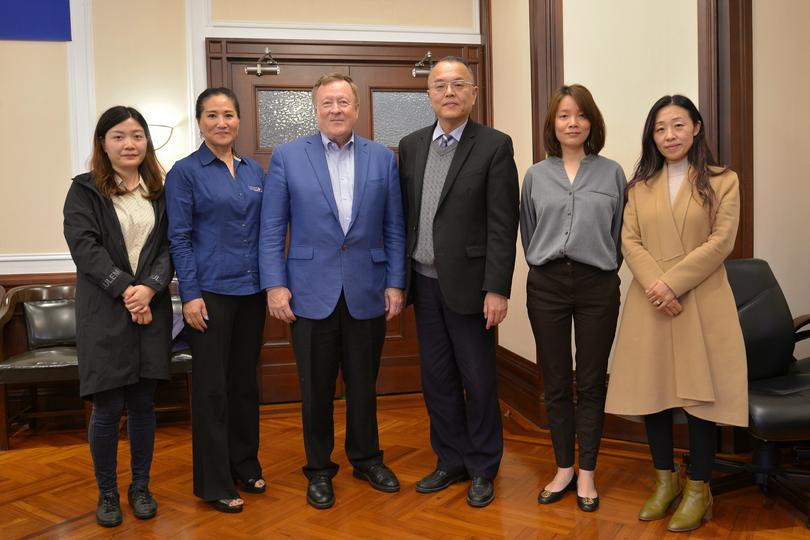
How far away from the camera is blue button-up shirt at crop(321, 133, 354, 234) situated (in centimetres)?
267

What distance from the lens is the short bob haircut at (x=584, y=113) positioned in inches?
99.9

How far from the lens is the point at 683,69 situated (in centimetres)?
318

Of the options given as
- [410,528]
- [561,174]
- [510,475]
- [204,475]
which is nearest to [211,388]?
[204,475]

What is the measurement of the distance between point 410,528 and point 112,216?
1485mm

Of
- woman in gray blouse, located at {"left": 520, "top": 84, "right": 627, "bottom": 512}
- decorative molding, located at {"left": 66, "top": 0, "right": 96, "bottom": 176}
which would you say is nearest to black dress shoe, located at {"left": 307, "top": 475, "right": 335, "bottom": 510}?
woman in gray blouse, located at {"left": 520, "top": 84, "right": 627, "bottom": 512}

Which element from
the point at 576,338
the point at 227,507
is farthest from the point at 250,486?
the point at 576,338

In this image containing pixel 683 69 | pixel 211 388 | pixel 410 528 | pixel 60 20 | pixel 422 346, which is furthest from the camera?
pixel 60 20

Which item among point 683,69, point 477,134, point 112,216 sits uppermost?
point 683,69

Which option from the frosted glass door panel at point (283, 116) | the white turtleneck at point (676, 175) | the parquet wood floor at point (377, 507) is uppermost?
the frosted glass door panel at point (283, 116)

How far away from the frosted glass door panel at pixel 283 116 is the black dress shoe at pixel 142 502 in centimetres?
235

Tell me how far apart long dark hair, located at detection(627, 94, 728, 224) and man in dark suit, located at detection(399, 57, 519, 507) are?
1.51 ft

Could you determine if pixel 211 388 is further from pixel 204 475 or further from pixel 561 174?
pixel 561 174

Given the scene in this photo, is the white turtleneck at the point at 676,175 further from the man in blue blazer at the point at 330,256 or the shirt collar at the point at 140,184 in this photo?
the shirt collar at the point at 140,184

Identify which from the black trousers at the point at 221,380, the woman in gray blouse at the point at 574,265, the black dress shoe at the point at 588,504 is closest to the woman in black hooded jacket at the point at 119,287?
the black trousers at the point at 221,380
